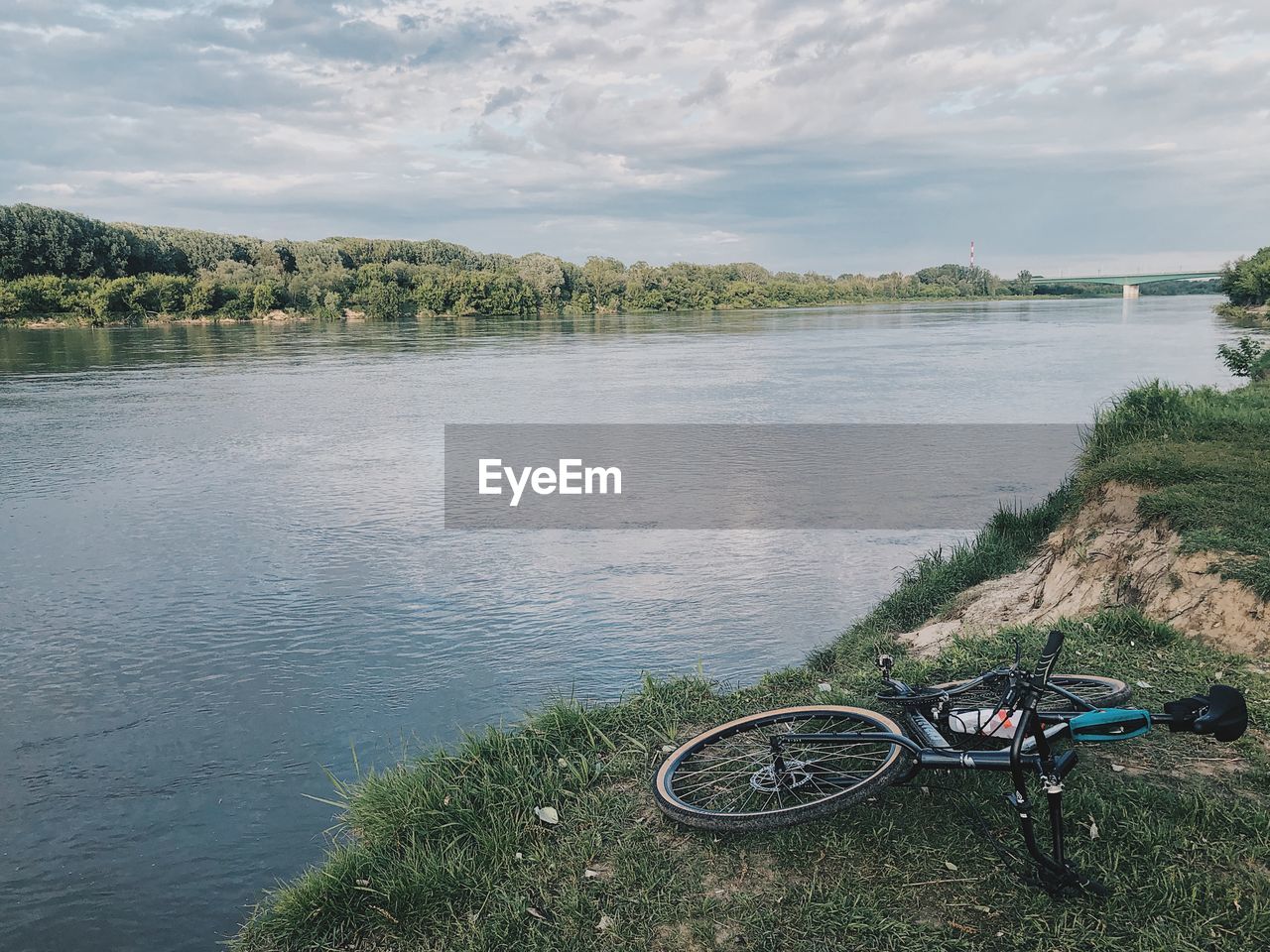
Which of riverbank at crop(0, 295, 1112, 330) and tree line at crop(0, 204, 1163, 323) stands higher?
tree line at crop(0, 204, 1163, 323)

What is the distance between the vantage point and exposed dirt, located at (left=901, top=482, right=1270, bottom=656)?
748 centimetres

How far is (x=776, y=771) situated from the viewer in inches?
212

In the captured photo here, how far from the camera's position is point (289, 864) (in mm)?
6441

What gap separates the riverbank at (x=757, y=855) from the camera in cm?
443

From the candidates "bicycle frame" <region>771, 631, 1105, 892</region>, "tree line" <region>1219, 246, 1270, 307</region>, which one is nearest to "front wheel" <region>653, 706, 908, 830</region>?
"bicycle frame" <region>771, 631, 1105, 892</region>

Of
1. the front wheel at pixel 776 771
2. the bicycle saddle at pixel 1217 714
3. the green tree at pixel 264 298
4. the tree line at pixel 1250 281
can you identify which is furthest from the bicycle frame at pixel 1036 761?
the green tree at pixel 264 298

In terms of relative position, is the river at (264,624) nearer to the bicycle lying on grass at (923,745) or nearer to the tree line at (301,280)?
the bicycle lying on grass at (923,745)

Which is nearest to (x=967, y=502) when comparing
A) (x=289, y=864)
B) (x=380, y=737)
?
(x=380, y=737)

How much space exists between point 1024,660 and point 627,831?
3.75m

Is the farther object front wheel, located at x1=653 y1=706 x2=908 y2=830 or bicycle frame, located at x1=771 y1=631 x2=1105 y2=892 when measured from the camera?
front wheel, located at x1=653 y1=706 x2=908 y2=830

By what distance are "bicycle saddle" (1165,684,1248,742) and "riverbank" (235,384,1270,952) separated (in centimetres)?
70

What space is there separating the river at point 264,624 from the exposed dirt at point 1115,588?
5.03 feet

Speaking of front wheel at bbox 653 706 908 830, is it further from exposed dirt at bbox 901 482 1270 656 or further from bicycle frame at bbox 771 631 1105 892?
exposed dirt at bbox 901 482 1270 656

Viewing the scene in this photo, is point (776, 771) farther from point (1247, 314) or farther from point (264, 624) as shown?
point (1247, 314)
